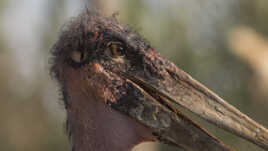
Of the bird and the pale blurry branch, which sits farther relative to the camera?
the pale blurry branch

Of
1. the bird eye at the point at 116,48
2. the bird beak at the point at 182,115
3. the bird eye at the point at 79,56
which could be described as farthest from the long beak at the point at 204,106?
the bird eye at the point at 79,56

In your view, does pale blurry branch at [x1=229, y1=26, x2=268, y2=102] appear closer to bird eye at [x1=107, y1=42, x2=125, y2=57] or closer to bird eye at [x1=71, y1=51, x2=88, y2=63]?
bird eye at [x1=107, y1=42, x2=125, y2=57]

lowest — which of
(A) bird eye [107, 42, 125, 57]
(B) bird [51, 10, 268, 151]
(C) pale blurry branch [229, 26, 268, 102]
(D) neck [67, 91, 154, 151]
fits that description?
(D) neck [67, 91, 154, 151]

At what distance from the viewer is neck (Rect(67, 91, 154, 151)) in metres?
2.93

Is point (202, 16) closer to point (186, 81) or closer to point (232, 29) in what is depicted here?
point (232, 29)

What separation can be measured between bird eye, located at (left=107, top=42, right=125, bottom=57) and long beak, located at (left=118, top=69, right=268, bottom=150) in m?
0.17

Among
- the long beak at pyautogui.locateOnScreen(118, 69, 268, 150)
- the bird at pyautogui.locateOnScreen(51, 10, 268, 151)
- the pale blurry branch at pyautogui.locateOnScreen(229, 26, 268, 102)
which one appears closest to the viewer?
the long beak at pyautogui.locateOnScreen(118, 69, 268, 150)

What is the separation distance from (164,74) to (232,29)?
10506 mm

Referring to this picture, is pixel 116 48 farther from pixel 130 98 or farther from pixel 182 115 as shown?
pixel 182 115

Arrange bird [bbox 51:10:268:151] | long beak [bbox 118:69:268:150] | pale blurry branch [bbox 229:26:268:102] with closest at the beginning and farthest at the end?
long beak [bbox 118:69:268:150] → bird [bbox 51:10:268:151] → pale blurry branch [bbox 229:26:268:102]

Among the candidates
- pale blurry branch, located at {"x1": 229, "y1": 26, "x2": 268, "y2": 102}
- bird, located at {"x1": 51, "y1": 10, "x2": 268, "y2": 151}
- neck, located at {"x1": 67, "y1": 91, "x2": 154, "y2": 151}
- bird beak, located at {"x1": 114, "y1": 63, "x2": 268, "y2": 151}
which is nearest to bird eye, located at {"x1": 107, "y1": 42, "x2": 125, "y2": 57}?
bird, located at {"x1": 51, "y1": 10, "x2": 268, "y2": 151}

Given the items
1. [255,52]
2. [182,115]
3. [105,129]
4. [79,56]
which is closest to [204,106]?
[182,115]

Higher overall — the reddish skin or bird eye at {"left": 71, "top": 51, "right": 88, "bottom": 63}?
bird eye at {"left": 71, "top": 51, "right": 88, "bottom": 63}

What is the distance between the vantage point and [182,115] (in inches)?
116
